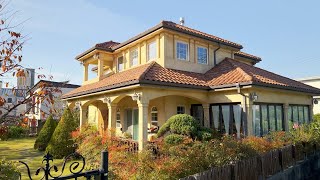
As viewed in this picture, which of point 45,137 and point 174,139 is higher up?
point 174,139

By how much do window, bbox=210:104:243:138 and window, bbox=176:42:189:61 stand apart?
392 centimetres

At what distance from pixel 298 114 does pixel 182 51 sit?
10.2 metres

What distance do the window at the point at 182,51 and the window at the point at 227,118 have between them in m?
3.92

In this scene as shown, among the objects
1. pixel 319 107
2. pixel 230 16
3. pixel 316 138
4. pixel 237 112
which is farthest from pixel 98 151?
pixel 319 107

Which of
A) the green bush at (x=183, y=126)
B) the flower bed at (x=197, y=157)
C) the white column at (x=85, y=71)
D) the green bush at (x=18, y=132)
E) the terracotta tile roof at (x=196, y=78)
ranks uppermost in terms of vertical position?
the white column at (x=85, y=71)

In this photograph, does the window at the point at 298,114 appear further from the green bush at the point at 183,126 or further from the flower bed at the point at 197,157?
the green bush at the point at 183,126

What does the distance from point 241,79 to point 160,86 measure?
4.62m

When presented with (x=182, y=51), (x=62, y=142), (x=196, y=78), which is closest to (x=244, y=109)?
(x=196, y=78)

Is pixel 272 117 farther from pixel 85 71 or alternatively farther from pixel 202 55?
pixel 85 71

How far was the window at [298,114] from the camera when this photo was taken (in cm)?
1779

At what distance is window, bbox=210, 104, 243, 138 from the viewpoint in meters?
14.1

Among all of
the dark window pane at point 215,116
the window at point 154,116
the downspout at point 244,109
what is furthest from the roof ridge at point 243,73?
the window at point 154,116

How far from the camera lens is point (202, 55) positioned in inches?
704

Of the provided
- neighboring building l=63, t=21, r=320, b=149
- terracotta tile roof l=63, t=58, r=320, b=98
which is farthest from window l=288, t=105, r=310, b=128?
terracotta tile roof l=63, t=58, r=320, b=98
